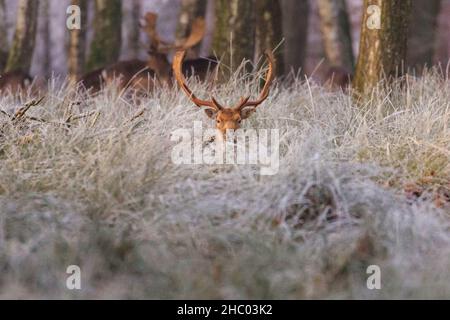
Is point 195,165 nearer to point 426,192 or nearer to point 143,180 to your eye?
point 143,180

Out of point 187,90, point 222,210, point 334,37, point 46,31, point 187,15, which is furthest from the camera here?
point 46,31

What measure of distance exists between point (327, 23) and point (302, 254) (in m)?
10.6

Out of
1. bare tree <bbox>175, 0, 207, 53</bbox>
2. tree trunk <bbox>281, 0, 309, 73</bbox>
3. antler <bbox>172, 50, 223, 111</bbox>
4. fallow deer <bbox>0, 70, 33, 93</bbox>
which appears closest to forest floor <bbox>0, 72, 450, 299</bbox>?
antler <bbox>172, 50, 223, 111</bbox>

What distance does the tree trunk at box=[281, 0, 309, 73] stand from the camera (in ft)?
63.8

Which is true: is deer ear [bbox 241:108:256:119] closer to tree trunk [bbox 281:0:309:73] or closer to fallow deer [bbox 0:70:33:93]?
fallow deer [bbox 0:70:33:93]

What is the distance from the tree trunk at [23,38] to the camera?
14.3 metres

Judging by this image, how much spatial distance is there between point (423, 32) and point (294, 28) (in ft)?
8.54

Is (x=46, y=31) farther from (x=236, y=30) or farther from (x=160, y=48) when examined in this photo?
(x=236, y=30)

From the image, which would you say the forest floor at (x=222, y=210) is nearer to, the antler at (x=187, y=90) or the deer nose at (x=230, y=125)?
the antler at (x=187, y=90)

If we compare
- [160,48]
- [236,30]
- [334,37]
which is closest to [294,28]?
[334,37]

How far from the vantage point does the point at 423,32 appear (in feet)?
61.7

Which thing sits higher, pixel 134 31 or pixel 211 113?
pixel 134 31

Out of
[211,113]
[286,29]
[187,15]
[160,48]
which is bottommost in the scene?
[211,113]
